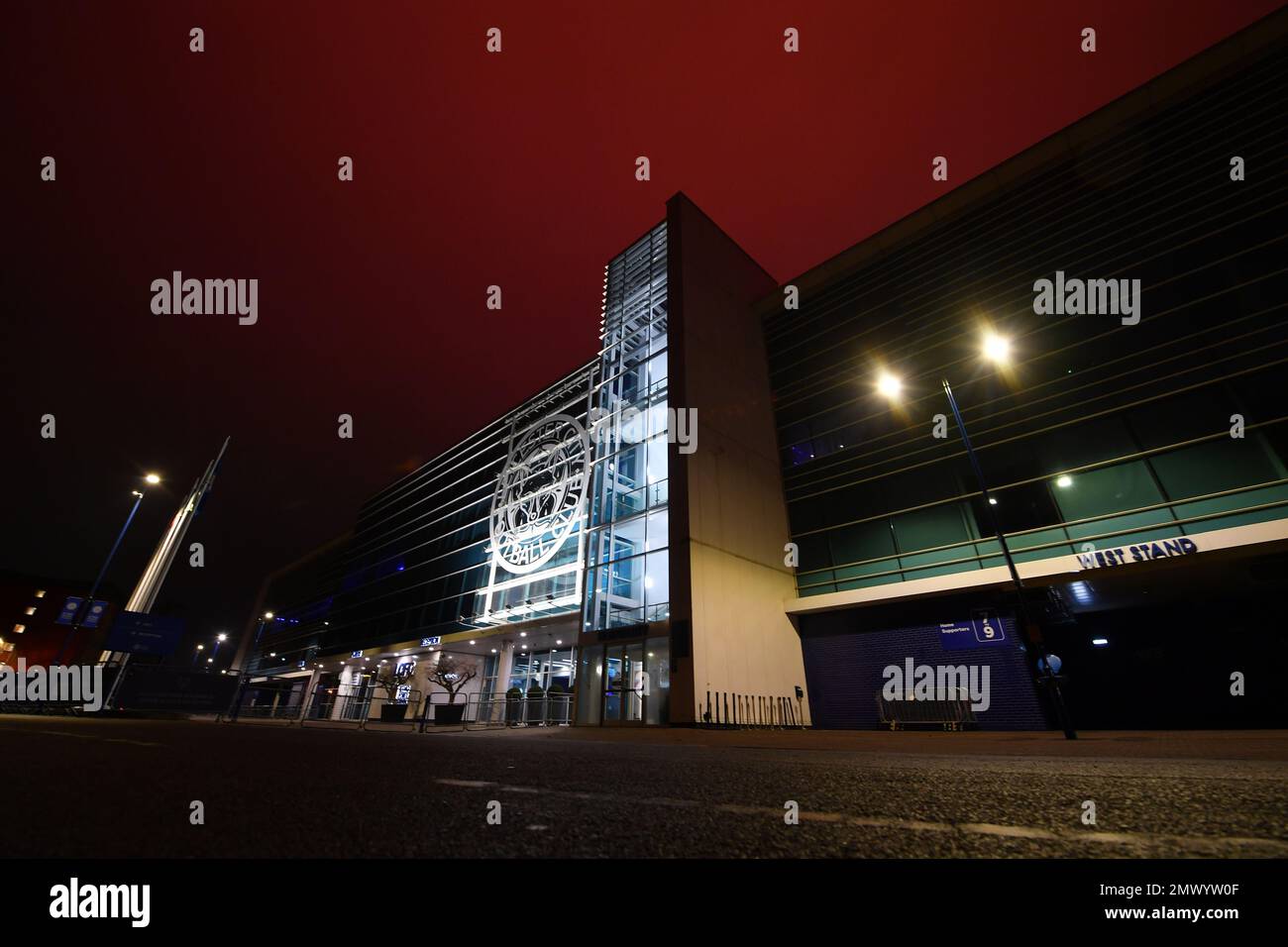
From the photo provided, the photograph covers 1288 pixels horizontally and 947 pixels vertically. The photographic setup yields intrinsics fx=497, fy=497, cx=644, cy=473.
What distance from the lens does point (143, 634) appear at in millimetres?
22938

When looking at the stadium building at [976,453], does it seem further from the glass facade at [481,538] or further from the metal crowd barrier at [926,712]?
the glass facade at [481,538]

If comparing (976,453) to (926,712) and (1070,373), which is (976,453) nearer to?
(1070,373)

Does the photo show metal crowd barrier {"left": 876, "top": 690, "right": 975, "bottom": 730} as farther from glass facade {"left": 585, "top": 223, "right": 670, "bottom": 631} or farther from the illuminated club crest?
the illuminated club crest

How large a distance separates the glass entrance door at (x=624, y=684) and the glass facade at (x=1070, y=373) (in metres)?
7.43

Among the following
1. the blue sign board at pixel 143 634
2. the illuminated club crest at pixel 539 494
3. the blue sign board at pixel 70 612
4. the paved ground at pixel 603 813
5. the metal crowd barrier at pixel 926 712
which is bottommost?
the metal crowd barrier at pixel 926 712

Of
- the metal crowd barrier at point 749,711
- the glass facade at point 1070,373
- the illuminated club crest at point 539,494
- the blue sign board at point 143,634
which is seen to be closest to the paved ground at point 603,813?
the metal crowd barrier at point 749,711

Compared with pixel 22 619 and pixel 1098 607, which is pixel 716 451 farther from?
pixel 22 619

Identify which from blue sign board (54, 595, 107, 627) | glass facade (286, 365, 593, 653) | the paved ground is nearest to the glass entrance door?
glass facade (286, 365, 593, 653)

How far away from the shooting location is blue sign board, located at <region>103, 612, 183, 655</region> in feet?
74.0

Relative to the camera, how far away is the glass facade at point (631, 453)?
1945cm

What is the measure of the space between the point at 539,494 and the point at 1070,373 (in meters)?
23.3

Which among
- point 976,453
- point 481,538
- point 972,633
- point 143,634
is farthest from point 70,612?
point 976,453

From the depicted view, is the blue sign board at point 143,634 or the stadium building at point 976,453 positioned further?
the blue sign board at point 143,634
